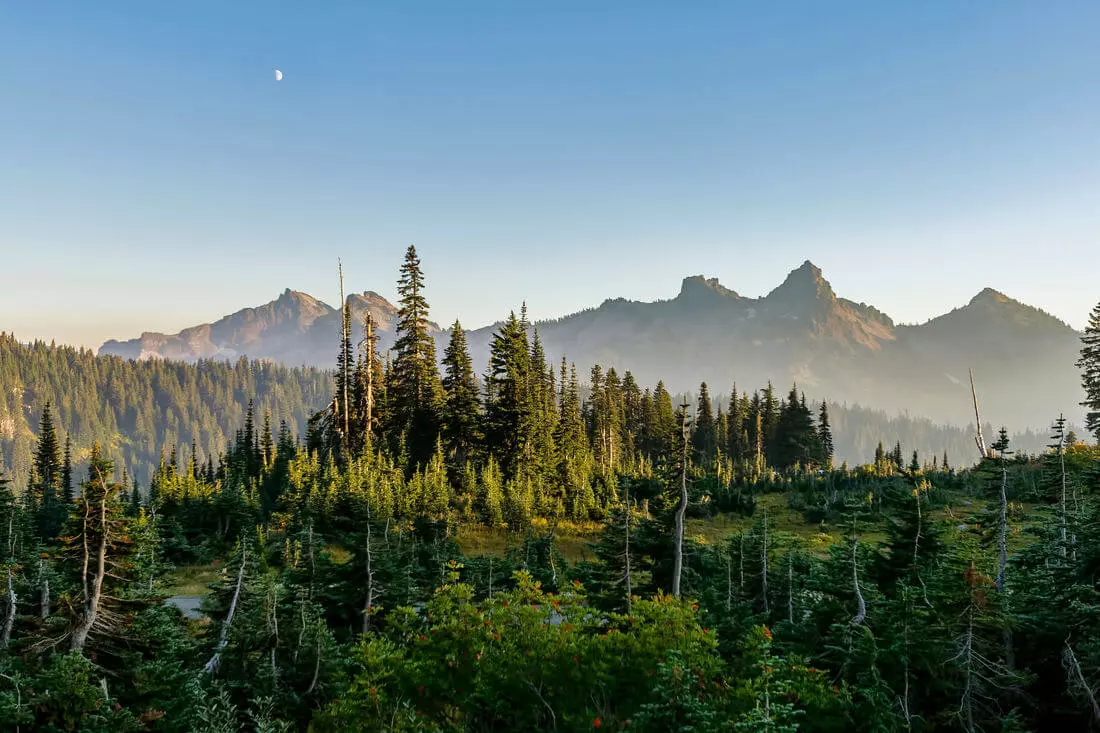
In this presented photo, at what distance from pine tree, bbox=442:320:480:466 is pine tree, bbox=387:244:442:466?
42.5 inches

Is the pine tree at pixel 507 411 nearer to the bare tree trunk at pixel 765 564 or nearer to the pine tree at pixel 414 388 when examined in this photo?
the pine tree at pixel 414 388

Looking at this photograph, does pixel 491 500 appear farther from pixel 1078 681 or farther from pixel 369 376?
pixel 1078 681

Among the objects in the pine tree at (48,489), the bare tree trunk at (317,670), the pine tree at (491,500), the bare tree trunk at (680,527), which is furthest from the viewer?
the pine tree at (48,489)

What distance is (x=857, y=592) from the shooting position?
54.8ft

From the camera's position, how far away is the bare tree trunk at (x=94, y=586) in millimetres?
13203

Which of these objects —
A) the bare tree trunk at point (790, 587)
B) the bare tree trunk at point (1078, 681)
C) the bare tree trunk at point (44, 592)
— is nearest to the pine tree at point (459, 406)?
the bare tree trunk at point (790, 587)

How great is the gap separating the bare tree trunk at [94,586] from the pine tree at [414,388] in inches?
1608

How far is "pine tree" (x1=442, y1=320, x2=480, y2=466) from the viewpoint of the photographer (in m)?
55.8

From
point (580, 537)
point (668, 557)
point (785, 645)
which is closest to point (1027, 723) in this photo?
point (785, 645)

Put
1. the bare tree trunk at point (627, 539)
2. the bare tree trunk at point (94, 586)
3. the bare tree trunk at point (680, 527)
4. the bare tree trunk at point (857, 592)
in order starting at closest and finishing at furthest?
the bare tree trunk at point (94, 586) → the bare tree trunk at point (857, 592) → the bare tree trunk at point (627, 539) → the bare tree trunk at point (680, 527)

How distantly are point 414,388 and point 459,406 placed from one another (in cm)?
452

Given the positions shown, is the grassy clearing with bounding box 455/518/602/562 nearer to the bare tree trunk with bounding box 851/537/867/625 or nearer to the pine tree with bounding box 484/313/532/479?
the pine tree with bounding box 484/313/532/479

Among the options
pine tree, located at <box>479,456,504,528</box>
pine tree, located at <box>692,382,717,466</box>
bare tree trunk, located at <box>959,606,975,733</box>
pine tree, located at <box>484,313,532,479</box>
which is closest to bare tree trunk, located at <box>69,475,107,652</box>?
bare tree trunk, located at <box>959,606,975,733</box>

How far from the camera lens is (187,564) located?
38375mm
